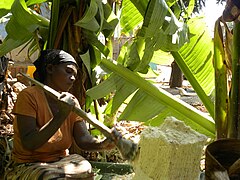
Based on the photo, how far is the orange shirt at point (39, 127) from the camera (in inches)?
94.6

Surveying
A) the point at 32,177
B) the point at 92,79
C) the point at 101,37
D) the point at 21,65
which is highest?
the point at 101,37

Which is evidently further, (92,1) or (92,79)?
(92,79)

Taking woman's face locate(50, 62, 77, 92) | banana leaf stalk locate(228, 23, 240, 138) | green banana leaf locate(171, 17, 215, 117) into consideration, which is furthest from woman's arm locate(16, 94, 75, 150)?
green banana leaf locate(171, 17, 215, 117)

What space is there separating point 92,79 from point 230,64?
104 centimetres

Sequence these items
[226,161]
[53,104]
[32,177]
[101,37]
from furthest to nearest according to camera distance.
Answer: [101,37] → [53,104] → [32,177] → [226,161]

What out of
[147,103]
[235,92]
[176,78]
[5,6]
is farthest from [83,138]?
[176,78]

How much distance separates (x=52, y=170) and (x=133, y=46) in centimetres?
136

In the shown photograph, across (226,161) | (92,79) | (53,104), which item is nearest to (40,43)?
(92,79)

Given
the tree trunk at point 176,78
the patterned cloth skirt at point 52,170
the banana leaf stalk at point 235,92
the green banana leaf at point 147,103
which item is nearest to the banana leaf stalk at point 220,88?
the banana leaf stalk at point 235,92

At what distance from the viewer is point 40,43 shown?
3279mm

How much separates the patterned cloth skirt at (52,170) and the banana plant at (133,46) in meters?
0.71

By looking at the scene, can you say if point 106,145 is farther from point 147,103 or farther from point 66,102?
point 147,103

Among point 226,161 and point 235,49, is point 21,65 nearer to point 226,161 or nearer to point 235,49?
point 235,49

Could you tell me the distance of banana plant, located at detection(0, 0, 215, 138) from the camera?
296 centimetres
